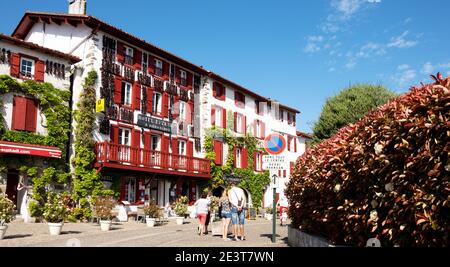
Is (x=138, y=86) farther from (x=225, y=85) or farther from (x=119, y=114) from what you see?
(x=225, y=85)

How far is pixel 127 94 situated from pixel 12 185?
833 cm

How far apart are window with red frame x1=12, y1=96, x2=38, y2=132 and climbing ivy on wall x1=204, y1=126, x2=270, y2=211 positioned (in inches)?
Result: 512

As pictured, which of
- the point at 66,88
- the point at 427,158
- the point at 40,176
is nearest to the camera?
the point at 427,158

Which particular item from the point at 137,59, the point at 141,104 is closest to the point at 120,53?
the point at 137,59

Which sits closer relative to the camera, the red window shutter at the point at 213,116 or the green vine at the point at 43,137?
the green vine at the point at 43,137

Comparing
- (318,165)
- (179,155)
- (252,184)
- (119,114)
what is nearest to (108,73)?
(119,114)

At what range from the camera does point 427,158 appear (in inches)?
183

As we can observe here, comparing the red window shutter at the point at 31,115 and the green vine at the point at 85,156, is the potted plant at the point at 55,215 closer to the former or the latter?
the red window shutter at the point at 31,115

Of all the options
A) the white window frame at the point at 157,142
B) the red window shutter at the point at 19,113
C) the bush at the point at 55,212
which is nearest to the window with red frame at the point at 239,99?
the white window frame at the point at 157,142

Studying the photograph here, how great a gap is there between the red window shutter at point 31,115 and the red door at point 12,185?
86.8 inches

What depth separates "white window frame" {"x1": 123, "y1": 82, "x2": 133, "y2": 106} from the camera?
25522 millimetres

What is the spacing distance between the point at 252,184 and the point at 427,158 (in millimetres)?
31717

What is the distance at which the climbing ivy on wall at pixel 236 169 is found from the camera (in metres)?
31.5

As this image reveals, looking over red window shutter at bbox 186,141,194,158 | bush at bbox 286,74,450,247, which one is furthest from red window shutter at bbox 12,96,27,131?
bush at bbox 286,74,450,247
